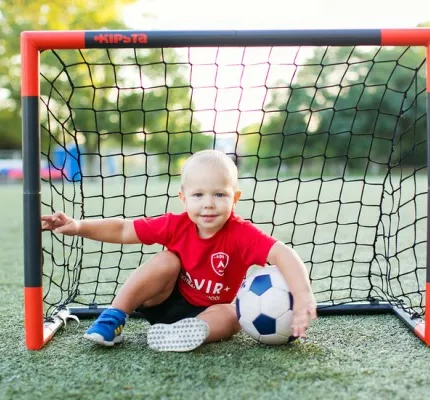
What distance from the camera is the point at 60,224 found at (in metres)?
2.02

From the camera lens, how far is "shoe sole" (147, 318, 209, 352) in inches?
72.9

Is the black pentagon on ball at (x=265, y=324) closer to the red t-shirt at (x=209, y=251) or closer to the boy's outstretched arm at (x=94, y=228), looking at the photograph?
the red t-shirt at (x=209, y=251)

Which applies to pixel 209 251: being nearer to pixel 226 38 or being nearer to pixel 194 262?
pixel 194 262

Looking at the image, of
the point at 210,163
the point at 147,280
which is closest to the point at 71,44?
the point at 210,163

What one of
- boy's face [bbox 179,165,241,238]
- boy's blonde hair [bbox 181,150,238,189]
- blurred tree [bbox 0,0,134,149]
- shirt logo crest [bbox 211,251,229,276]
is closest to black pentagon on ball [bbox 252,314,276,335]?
shirt logo crest [bbox 211,251,229,276]

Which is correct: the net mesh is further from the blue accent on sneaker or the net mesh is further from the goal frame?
the blue accent on sneaker

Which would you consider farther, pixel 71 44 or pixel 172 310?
pixel 172 310

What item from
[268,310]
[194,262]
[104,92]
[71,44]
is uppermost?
[104,92]

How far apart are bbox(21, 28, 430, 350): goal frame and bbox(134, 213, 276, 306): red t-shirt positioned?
1.22ft

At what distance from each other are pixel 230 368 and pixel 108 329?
1.45 feet

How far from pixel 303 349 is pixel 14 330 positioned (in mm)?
1032

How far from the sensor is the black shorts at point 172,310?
2094 millimetres

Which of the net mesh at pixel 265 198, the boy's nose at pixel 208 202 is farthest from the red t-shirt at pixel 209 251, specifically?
the net mesh at pixel 265 198

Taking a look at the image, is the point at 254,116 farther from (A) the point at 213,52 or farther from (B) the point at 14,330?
(B) the point at 14,330
